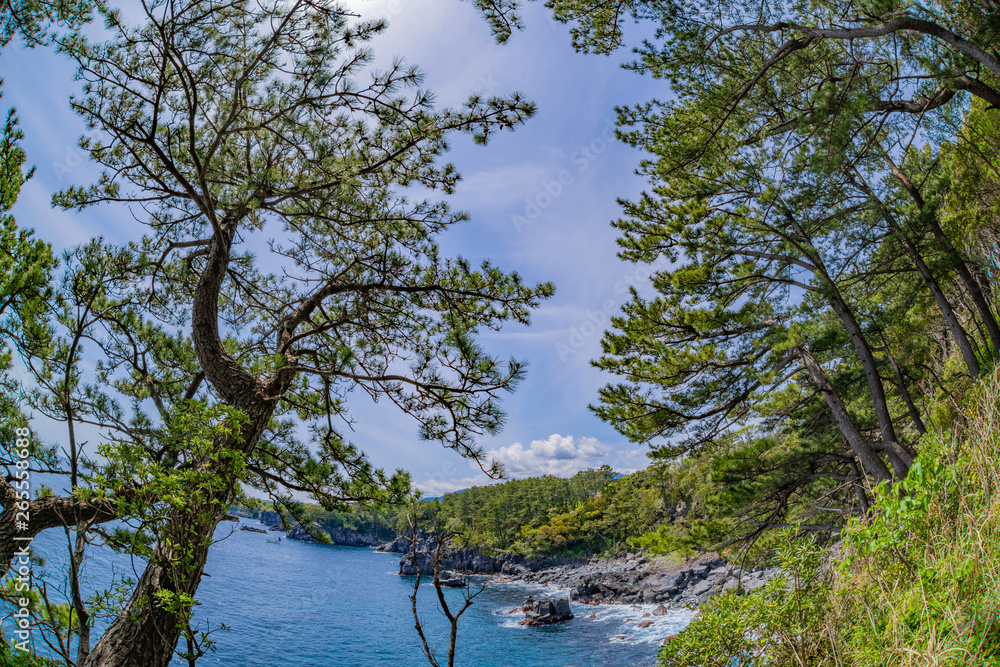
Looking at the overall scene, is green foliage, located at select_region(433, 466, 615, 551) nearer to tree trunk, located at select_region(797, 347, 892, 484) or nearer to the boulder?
the boulder

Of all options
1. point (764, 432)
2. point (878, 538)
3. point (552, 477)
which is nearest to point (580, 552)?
point (552, 477)

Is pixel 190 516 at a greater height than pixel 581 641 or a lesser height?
greater

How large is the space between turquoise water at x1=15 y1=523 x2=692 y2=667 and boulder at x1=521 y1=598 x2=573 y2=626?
2.02ft

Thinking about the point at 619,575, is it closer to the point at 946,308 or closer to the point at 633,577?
the point at 633,577

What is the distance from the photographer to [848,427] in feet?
21.4

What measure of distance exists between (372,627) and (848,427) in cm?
2289

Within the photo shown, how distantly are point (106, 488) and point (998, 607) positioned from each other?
3.97 meters

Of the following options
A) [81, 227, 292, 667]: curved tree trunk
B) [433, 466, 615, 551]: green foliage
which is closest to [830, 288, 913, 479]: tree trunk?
[81, 227, 292, 667]: curved tree trunk

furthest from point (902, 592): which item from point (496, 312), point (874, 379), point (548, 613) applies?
point (548, 613)

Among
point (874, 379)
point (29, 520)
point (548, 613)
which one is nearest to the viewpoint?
point (29, 520)

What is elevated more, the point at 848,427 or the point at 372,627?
the point at 848,427

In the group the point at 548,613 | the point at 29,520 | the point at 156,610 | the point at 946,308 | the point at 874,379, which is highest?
the point at 946,308

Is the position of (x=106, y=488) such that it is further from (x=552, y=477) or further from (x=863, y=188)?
(x=552, y=477)

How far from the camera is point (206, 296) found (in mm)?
3305
